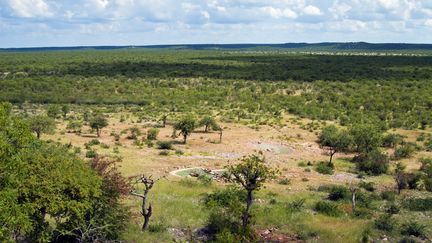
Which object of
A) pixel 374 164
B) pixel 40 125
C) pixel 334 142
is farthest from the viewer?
pixel 40 125

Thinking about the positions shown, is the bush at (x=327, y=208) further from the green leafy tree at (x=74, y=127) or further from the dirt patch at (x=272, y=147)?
the green leafy tree at (x=74, y=127)

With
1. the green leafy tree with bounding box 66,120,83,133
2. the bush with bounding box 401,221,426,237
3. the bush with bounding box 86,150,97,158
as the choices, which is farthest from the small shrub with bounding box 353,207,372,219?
the green leafy tree with bounding box 66,120,83,133

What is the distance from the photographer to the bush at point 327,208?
74.2 ft

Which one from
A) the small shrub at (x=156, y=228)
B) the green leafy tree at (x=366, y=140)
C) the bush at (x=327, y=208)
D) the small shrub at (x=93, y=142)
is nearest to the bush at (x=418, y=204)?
the bush at (x=327, y=208)

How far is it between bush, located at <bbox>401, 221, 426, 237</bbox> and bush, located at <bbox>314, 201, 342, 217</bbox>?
9.43 ft

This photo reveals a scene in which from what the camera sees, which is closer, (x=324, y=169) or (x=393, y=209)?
(x=393, y=209)

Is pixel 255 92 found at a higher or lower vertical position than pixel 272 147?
lower

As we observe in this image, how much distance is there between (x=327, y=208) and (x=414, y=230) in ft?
12.7

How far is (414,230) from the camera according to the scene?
67.6 ft

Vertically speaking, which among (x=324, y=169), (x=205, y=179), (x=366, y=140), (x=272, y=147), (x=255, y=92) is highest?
(x=205, y=179)

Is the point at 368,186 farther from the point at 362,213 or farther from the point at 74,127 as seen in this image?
the point at 74,127

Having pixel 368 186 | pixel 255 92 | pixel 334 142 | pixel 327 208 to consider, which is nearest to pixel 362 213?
pixel 327 208

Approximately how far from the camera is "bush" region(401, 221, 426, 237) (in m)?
20.5

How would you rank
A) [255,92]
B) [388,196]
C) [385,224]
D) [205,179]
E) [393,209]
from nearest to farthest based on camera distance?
[385,224], [393,209], [388,196], [205,179], [255,92]
